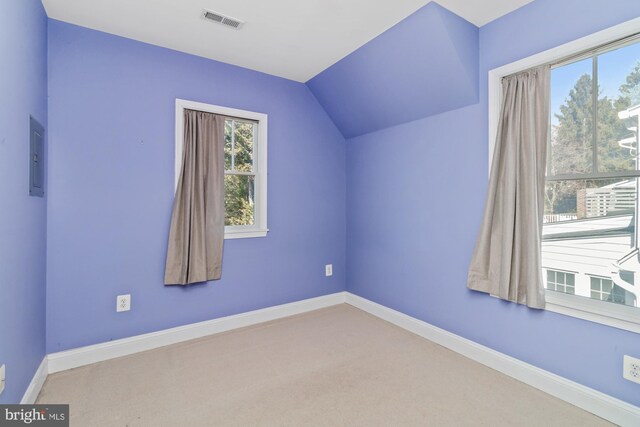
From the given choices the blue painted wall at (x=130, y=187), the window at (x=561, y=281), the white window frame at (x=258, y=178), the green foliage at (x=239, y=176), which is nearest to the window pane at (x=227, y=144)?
the green foliage at (x=239, y=176)

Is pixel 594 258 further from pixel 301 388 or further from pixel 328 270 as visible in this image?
pixel 328 270

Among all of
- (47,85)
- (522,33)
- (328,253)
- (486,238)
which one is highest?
(522,33)

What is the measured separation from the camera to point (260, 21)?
2291mm

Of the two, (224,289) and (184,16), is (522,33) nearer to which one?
(184,16)

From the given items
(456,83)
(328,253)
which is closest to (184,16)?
(456,83)

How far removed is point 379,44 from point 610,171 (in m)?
1.84

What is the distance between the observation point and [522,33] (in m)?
2.12

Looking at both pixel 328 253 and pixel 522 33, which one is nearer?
pixel 522 33

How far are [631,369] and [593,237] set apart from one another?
0.74m

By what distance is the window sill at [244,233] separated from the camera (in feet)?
9.85

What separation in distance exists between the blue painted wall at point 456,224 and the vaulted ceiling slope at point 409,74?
0.41ft

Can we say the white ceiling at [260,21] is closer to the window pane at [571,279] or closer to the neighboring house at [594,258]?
the neighboring house at [594,258]

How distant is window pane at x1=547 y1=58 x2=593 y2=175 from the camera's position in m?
1.91

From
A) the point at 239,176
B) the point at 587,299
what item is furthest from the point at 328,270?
the point at 587,299
